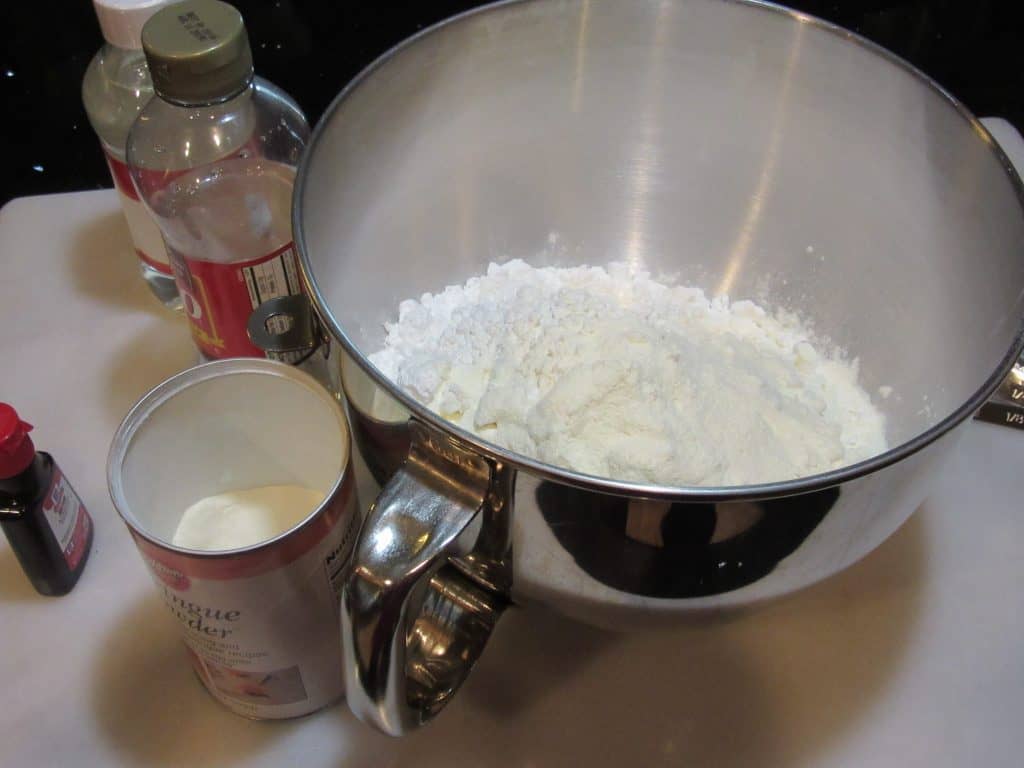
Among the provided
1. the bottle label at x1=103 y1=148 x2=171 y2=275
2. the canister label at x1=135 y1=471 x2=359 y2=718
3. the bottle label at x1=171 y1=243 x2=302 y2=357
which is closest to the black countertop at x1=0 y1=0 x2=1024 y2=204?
the bottle label at x1=103 y1=148 x2=171 y2=275

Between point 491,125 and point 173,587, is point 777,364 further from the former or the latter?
point 173,587

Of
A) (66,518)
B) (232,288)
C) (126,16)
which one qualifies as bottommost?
(66,518)

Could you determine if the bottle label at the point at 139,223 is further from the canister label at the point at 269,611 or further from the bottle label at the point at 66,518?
the canister label at the point at 269,611

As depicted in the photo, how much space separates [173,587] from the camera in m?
0.48

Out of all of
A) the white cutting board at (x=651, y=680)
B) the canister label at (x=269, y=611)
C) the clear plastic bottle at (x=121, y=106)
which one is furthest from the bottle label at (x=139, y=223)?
the canister label at (x=269, y=611)

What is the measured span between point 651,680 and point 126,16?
568mm

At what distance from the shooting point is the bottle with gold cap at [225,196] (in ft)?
2.12

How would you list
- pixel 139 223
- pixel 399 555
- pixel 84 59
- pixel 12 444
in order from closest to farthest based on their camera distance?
pixel 399 555
pixel 12 444
pixel 139 223
pixel 84 59

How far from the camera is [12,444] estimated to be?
0.53 m

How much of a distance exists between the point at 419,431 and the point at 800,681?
12.8 inches

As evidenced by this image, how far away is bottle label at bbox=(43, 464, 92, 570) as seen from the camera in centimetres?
58

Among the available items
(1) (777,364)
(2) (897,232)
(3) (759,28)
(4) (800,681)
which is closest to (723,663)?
(4) (800,681)

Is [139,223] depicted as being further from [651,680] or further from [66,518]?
[651,680]

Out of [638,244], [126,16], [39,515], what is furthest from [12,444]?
[638,244]
